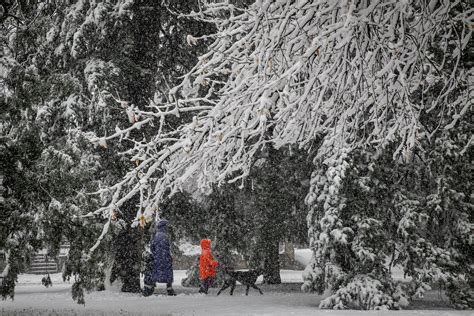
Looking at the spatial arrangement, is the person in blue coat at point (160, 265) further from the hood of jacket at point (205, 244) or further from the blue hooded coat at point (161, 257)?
the hood of jacket at point (205, 244)

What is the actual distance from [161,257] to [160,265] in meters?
0.23

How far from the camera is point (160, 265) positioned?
15203 mm

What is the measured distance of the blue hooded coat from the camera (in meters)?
15.1

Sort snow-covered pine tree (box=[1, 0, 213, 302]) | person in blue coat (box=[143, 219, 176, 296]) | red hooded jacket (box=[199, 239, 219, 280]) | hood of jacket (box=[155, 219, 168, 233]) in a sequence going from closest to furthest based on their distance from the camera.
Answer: snow-covered pine tree (box=[1, 0, 213, 302]) → person in blue coat (box=[143, 219, 176, 296]) → hood of jacket (box=[155, 219, 168, 233]) → red hooded jacket (box=[199, 239, 219, 280])

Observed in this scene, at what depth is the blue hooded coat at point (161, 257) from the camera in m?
15.1

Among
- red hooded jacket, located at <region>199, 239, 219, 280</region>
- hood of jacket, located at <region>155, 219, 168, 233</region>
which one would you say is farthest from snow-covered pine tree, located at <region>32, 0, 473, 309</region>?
red hooded jacket, located at <region>199, 239, 219, 280</region>

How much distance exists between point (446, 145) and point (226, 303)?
605 centimetres

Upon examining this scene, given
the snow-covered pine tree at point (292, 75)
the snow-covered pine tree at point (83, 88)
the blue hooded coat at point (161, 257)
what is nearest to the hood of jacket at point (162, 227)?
the blue hooded coat at point (161, 257)

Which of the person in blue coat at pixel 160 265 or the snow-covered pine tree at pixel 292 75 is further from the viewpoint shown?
the person in blue coat at pixel 160 265

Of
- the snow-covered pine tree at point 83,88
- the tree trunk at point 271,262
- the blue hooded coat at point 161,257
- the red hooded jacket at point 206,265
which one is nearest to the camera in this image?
the snow-covered pine tree at point 83,88

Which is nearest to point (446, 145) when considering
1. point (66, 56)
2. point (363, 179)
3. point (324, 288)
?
point (363, 179)

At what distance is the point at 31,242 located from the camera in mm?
9320

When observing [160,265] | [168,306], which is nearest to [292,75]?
[168,306]

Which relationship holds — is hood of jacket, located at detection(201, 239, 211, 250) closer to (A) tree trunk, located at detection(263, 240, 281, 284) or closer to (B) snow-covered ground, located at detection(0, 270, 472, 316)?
(B) snow-covered ground, located at detection(0, 270, 472, 316)
